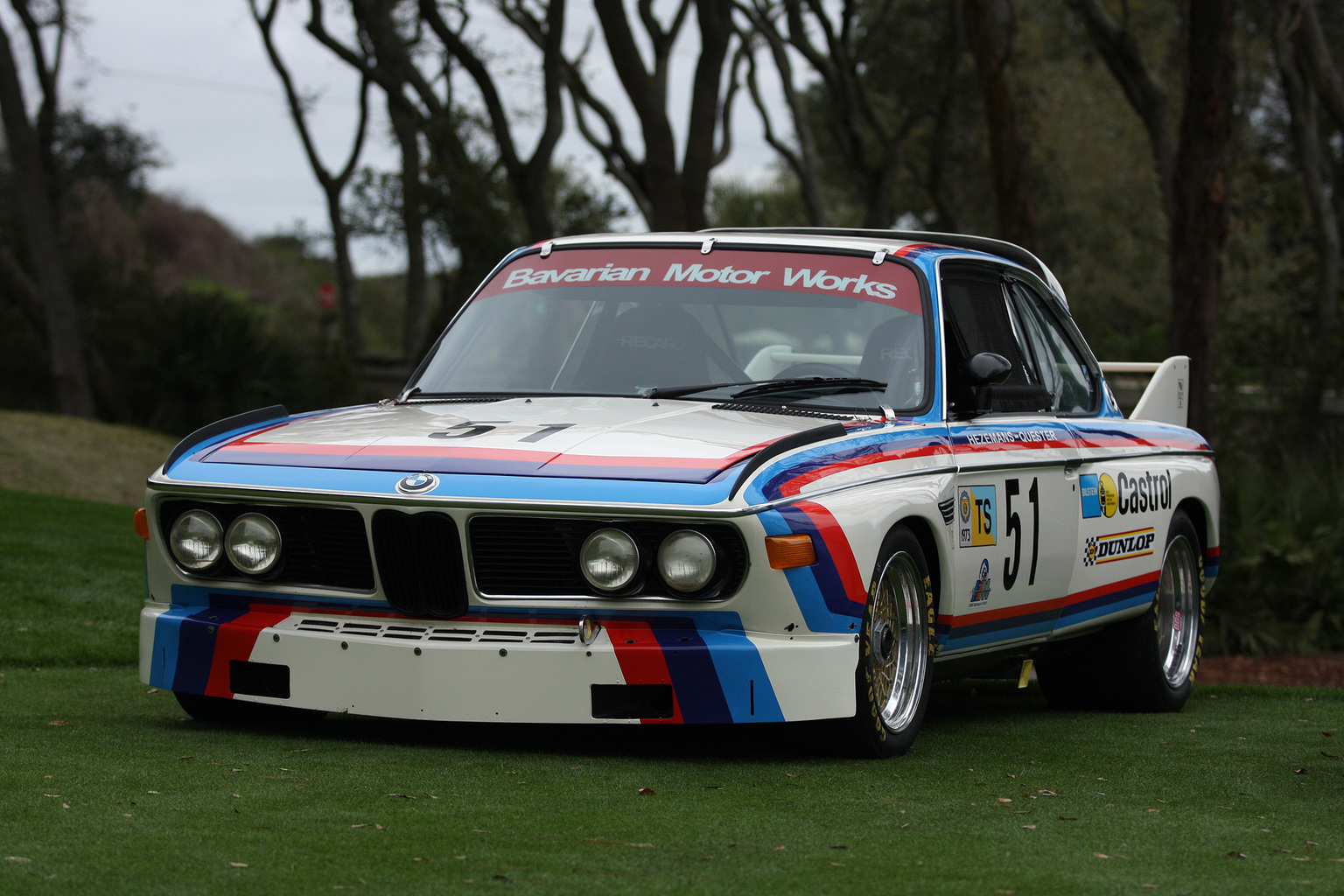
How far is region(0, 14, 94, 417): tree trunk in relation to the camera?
815 inches

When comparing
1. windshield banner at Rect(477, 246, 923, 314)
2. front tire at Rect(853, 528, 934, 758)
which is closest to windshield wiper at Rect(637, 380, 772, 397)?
windshield banner at Rect(477, 246, 923, 314)

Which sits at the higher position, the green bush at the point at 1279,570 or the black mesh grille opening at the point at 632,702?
the black mesh grille opening at the point at 632,702

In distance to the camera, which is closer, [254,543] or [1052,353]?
[254,543]

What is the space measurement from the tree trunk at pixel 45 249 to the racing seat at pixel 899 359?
16.7 meters

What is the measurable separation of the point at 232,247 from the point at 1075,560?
68.9 meters

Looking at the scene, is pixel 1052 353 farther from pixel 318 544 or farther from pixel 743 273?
pixel 318 544

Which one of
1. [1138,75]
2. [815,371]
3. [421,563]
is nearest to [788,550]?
[421,563]

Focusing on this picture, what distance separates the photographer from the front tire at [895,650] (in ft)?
17.0

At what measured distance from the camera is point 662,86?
19.2 metres

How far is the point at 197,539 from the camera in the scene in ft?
17.4

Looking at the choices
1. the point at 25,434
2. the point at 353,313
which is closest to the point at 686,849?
the point at 25,434

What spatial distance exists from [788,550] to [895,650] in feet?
2.87

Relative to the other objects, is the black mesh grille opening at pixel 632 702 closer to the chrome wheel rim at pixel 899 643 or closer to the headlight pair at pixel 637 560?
the headlight pair at pixel 637 560

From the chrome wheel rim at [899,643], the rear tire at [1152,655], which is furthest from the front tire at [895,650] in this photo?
the rear tire at [1152,655]
